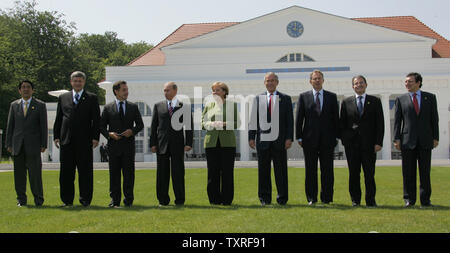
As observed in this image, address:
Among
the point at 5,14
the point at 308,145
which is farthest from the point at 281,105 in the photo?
the point at 5,14

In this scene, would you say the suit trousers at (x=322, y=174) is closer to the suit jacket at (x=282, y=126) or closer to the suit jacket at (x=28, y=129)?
the suit jacket at (x=282, y=126)

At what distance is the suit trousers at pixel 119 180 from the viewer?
Result: 25.3 ft

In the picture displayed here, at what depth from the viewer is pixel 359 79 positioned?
25.2 ft

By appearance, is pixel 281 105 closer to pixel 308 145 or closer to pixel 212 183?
pixel 308 145

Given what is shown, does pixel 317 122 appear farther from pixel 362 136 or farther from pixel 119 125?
pixel 119 125

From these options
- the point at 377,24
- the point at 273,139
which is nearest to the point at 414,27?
the point at 377,24

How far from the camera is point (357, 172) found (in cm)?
764

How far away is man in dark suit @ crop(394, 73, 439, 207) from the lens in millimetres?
7582

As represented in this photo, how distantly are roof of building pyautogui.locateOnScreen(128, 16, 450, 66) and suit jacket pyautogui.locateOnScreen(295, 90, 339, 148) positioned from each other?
107 ft

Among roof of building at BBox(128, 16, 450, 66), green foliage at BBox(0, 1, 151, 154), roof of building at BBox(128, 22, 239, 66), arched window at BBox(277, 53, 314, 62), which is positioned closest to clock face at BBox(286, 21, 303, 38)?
arched window at BBox(277, 53, 314, 62)

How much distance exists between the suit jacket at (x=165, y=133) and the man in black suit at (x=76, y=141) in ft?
3.21

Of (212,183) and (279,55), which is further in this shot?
(279,55)

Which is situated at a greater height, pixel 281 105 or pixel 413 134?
pixel 281 105
